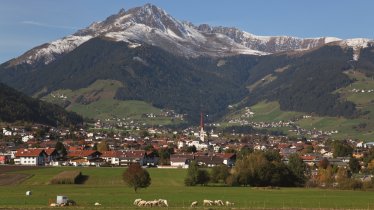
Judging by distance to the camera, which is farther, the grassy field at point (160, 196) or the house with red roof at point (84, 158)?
the house with red roof at point (84, 158)

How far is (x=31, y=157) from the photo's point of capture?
14312 cm

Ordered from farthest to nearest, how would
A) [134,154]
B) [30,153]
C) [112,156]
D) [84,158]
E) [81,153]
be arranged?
[134,154] < [112,156] < [81,153] < [84,158] < [30,153]

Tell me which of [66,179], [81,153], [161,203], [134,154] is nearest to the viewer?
[161,203]

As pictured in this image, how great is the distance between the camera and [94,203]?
5869cm

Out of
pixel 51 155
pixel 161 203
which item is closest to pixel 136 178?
pixel 161 203

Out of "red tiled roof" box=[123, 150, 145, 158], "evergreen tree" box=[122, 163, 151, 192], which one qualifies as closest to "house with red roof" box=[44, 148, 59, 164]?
"red tiled roof" box=[123, 150, 145, 158]

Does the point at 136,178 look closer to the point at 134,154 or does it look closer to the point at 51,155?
the point at 51,155

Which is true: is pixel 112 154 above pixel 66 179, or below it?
above

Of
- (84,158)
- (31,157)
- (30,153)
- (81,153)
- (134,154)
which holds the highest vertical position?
(81,153)

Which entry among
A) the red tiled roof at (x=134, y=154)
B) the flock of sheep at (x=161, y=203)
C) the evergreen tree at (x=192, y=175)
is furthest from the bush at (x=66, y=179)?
the red tiled roof at (x=134, y=154)

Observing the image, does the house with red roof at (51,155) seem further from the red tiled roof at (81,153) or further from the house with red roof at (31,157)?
the red tiled roof at (81,153)

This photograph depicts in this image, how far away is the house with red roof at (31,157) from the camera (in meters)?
142

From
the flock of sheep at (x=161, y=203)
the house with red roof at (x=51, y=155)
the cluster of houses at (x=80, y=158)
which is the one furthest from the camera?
the house with red roof at (x=51, y=155)

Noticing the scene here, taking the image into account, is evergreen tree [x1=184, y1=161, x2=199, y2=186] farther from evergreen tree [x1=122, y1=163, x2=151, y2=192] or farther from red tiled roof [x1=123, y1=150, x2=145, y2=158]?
red tiled roof [x1=123, y1=150, x2=145, y2=158]
